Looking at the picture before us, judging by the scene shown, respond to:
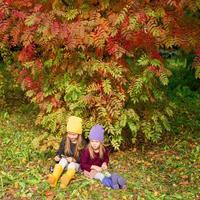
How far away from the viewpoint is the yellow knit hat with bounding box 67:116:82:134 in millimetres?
6746

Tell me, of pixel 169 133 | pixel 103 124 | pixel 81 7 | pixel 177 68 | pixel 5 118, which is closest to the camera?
pixel 81 7

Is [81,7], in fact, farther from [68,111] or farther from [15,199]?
[15,199]

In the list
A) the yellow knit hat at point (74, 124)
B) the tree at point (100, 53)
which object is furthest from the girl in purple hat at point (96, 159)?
the tree at point (100, 53)

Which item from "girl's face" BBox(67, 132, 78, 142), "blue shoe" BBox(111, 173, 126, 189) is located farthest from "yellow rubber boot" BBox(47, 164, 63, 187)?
"blue shoe" BBox(111, 173, 126, 189)

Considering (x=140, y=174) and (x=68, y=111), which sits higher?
(x=68, y=111)

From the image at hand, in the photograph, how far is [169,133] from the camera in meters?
8.96

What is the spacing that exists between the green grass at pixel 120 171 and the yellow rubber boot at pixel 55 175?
0.31 feet

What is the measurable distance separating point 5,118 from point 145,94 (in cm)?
359

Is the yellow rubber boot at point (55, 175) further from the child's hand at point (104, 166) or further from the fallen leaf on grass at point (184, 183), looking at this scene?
the fallen leaf on grass at point (184, 183)

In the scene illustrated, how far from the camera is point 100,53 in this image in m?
6.98

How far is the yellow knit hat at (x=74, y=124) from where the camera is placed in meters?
6.75

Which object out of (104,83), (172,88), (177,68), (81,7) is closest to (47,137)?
(104,83)

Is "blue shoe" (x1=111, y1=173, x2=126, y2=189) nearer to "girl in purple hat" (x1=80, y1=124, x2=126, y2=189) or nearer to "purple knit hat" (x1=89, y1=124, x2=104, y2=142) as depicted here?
"girl in purple hat" (x1=80, y1=124, x2=126, y2=189)

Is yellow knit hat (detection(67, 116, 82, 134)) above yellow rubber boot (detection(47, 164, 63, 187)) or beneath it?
above
